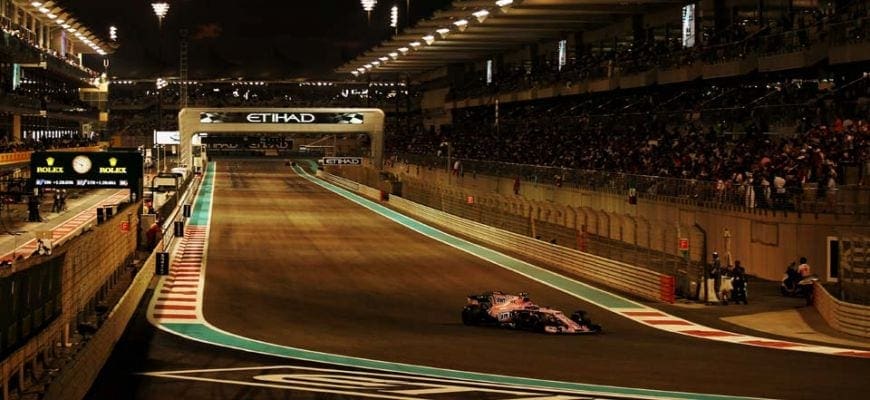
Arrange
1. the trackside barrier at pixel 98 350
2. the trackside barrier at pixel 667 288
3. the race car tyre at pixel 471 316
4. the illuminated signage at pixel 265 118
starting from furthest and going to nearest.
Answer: the illuminated signage at pixel 265 118 → the trackside barrier at pixel 667 288 → the race car tyre at pixel 471 316 → the trackside barrier at pixel 98 350

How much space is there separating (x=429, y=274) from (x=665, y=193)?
848 centimetres

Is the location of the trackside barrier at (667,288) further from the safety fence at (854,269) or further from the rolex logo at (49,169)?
the rolex logo at (49,169)

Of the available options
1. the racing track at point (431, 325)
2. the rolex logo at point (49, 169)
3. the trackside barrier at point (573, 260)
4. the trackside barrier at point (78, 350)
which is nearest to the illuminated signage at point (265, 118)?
the trackside barrier at point (573, 260)

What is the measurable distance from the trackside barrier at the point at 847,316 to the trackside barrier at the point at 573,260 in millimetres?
4782

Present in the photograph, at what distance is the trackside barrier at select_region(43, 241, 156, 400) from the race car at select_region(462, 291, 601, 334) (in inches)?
274

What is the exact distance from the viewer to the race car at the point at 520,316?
84.8ft

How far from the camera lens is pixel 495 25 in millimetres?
73312

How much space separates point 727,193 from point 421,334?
48.2 feet

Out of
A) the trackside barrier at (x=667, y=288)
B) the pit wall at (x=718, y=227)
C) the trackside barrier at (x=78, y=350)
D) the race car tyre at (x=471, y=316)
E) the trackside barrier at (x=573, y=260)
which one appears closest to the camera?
the trackside barrier at (x=78, y=350)

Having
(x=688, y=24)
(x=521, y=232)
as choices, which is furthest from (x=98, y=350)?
(x=688, y=24)

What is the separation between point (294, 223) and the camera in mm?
58031

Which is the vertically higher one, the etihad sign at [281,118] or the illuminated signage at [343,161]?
the etihad sign at [281,118]

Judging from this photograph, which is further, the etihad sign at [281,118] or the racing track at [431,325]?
the etihad sign at [281,118]

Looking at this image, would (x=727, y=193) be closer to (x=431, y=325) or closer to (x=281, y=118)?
(x=431, y=325)
